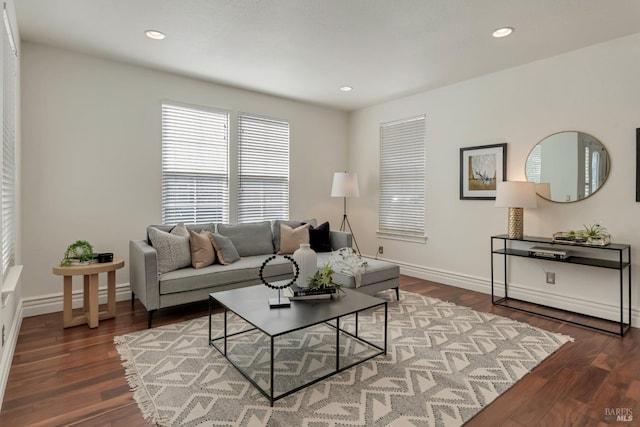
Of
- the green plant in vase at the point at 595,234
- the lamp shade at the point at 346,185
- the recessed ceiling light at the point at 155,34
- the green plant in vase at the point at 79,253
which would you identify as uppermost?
the recessed ceiling light at the point at 155,34

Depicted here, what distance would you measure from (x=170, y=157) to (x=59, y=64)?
133cm

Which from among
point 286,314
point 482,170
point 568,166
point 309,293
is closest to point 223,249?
point 309,293

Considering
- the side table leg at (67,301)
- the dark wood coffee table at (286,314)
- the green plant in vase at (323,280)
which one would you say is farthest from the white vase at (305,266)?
the side table leg at (67,301)

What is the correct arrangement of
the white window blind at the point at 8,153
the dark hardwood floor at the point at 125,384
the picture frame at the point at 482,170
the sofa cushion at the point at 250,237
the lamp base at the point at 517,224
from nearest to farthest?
the dark hardwood floor at the point at 125,384
the white window blind at the point at 8,153
the lamp base at the point at 517,224
the picture frame at the point at 482,170
the sofa cushion at the point at 250,237

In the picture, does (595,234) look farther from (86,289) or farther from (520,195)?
(86,289)

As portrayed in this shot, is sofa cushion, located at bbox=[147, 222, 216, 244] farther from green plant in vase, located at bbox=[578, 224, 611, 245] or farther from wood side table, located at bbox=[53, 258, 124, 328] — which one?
green plant in vase, located at bbox=[578, 224, 611, 245]

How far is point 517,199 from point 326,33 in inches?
94.7

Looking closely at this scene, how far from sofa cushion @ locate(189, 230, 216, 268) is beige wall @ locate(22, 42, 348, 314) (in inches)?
30.9

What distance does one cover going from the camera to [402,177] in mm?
5184

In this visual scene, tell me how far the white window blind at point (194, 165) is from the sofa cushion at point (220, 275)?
963 millimetres

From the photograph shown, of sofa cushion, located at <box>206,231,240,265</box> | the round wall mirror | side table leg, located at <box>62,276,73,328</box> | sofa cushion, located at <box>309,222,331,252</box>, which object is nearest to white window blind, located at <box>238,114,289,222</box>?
sofa cushion, located at <box>309,222,331,252</box>

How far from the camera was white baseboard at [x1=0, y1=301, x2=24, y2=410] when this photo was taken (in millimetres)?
2079

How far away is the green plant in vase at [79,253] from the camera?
10.3 ft

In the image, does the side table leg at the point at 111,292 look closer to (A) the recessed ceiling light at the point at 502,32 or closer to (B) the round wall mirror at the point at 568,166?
(A) the recessed ceiling light at the point at 502,32
